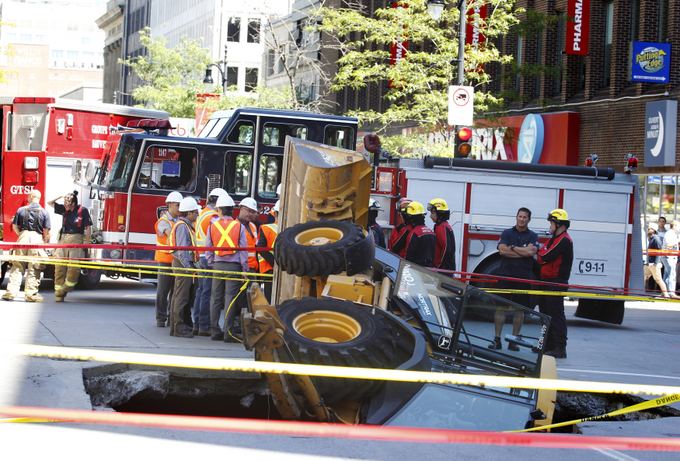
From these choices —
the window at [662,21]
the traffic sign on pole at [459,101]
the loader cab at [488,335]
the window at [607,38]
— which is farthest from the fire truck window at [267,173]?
the window at [607,38]

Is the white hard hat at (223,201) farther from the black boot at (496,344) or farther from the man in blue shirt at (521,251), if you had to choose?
the black boot at (496,344)

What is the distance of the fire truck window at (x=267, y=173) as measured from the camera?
60.4 ft

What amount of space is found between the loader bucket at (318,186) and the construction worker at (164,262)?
2404 millimetres

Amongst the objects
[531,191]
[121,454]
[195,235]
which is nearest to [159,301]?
[195,235]

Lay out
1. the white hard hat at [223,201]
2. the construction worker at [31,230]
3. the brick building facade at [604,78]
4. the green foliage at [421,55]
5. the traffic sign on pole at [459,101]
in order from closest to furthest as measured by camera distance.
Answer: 1. the white hard hat at [223,201]
2. the construction worker at [31,230]
3. the traffic sign on pole at [459,101]
4. the green foliage at [421,55]
5. the brick building facade at [604,78]

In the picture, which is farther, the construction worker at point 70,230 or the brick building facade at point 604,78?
the brick building facade at point 604,78

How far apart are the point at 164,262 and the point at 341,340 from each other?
611 cm

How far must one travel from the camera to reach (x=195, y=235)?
14.8 meters

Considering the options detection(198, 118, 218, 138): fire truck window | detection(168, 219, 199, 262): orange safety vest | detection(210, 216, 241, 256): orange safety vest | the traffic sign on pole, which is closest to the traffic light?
the traffic sign on pole

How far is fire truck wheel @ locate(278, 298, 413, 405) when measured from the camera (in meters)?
8.71

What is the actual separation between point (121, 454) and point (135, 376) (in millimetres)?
3852

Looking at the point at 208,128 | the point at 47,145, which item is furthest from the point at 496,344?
the point at 47,145

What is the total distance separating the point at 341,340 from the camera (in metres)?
9.60

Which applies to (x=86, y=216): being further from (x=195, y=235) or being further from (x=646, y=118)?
(x=646, y=118)
